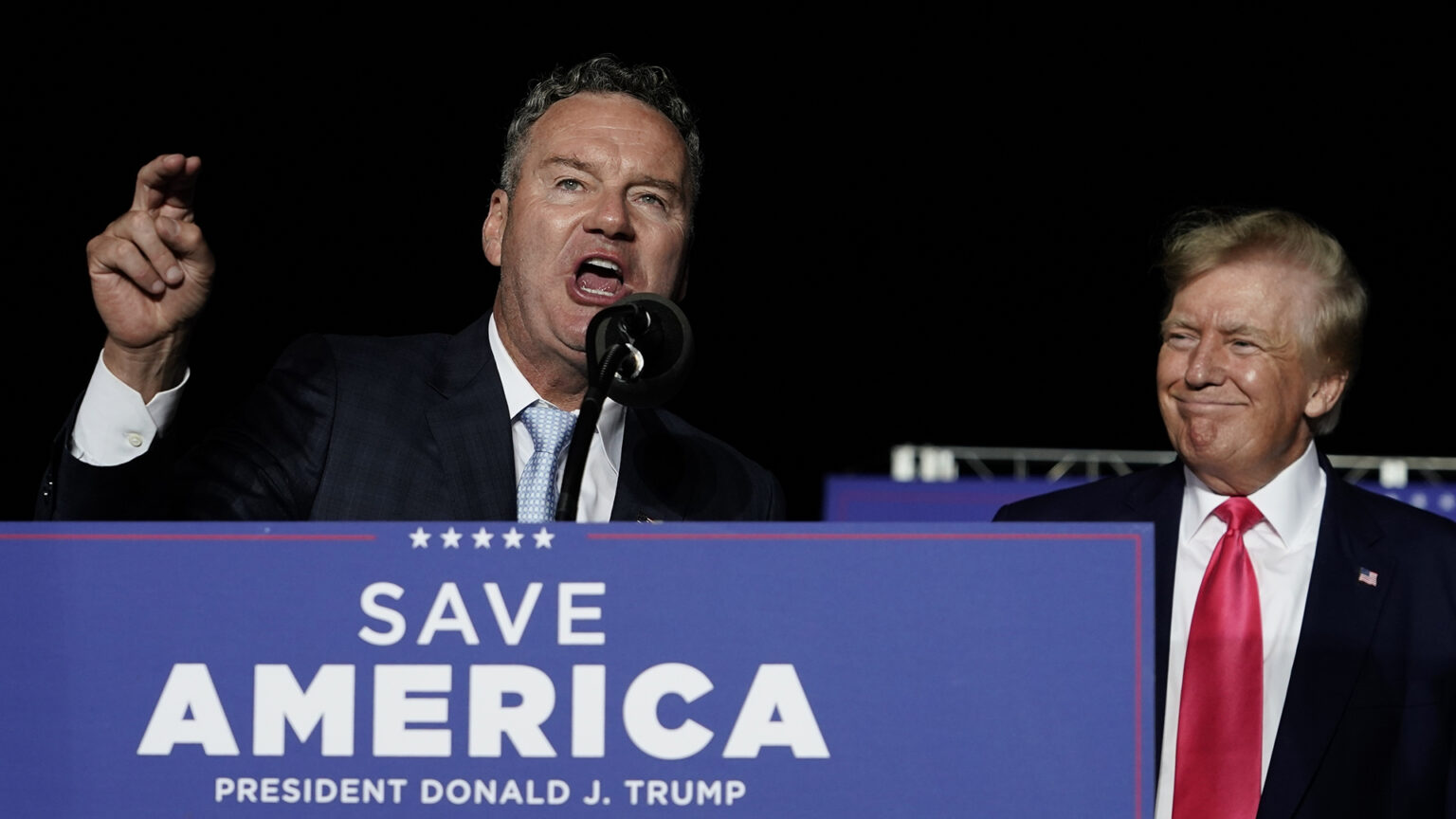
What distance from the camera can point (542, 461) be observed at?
180cm

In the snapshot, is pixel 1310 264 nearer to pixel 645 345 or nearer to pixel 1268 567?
pixel 1268 567

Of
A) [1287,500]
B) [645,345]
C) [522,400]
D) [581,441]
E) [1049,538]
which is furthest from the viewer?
[1287,500]

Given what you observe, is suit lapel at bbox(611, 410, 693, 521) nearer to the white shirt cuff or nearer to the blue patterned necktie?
the blue patterned necktie

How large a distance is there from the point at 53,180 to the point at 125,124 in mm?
245

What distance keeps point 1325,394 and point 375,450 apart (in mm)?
1347

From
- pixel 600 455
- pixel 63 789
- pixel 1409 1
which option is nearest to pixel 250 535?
pixel 63 789

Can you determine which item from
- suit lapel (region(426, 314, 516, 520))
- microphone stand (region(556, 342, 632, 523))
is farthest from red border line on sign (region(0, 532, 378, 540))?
suit lapel (region(426, 314, 516, 520))

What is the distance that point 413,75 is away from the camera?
440cm

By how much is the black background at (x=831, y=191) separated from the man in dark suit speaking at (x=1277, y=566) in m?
2.10

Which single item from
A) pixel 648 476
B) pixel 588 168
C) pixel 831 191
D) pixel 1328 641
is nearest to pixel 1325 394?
pixel 1328 641

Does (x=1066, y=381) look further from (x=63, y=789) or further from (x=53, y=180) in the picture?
(x=63, y=789)

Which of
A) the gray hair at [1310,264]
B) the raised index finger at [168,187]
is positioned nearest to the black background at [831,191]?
the gray hair at [1310,264]

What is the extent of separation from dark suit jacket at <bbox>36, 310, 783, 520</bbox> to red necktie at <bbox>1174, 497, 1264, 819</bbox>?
1.94 ft

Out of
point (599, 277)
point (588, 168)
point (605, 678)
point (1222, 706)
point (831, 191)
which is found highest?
point (831, 191)
